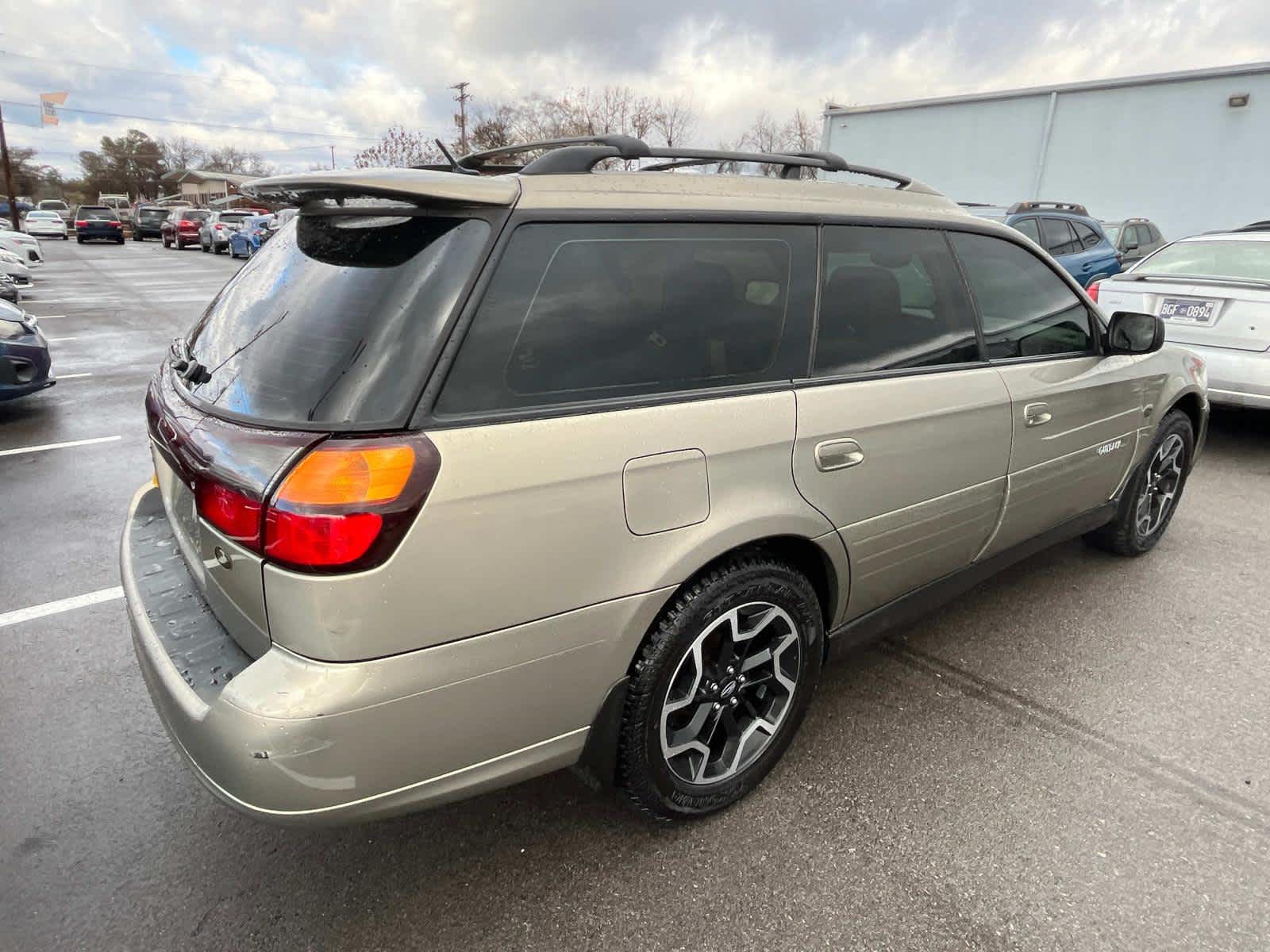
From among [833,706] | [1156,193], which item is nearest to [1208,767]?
[833,706]

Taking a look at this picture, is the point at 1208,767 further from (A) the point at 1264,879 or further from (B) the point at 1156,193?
(B) the point at 1156,193

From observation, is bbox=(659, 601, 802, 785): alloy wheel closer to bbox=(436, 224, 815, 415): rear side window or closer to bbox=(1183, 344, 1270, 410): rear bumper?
bbox=(436, 224, 815, 415): rear side window

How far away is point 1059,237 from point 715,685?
1113 cm

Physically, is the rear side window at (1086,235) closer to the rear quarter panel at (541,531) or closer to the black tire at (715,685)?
the black tire at (715,685)

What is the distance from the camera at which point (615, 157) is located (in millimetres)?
2016

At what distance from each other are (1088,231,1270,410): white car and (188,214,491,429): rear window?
5256mm

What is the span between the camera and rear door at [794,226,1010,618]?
2.27 metres

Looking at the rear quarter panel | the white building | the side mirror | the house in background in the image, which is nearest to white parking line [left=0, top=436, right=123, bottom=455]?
the rear quarter panel

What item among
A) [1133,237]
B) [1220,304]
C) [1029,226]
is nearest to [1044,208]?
[1029,226]

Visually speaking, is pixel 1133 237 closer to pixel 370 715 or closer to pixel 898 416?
pixel 898 416

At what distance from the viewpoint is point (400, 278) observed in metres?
1.70

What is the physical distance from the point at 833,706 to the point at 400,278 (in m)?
2.08

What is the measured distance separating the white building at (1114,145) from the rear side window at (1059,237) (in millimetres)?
8240

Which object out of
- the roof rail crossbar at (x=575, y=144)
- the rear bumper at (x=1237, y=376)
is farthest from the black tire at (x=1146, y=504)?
the roof rail crossbar at (x=575, y=144)
